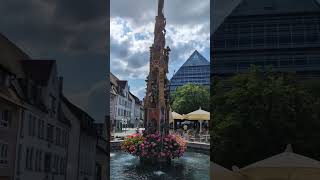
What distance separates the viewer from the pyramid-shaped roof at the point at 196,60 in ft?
24.1

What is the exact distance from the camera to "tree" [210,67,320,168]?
23.2 feet

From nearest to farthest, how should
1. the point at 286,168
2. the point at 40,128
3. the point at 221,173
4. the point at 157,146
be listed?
1. the point at 40,128
2. the point at 286,168
3. the point at 221,173
4. the point at 157,146

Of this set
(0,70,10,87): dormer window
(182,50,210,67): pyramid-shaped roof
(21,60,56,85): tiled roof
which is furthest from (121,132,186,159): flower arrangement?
(0,70,10,87): dormer window

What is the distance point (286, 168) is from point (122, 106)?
2523mm

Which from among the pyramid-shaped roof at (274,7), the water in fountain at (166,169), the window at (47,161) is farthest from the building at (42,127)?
the pyramid-shaped roof at (274,7)

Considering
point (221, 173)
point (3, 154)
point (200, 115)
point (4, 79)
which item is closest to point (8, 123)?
point (3, 154)

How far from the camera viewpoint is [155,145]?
7.66 metres

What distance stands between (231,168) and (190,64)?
1.58 metres

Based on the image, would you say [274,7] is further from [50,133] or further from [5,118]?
[5,118]

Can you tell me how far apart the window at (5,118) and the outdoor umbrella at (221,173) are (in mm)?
3004

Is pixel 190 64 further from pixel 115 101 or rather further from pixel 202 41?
pixel 115 101

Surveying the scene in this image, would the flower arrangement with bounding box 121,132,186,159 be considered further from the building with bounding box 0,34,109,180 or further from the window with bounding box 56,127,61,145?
the window with bounding box 56,127,61,145

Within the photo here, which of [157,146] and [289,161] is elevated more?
[157,146]

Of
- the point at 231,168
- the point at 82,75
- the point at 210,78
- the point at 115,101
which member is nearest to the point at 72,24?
the point at 82,75
